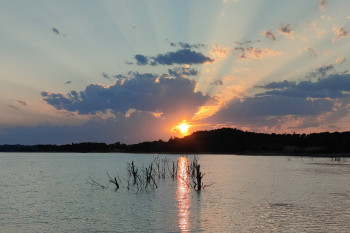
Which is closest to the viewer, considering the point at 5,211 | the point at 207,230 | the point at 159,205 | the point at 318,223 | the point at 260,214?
the point at 207,230

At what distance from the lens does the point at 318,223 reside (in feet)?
87.7

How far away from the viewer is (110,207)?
116ft

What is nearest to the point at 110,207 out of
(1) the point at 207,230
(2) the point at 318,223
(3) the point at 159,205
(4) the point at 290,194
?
(3) the point at 159,205

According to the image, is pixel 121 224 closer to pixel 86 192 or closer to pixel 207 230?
pixel 207 230

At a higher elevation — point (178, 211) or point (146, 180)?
point (146, 180)

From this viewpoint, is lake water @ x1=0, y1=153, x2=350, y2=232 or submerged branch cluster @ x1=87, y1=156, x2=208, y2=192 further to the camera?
submerged branch cluster @ x1=87, y1=156, x2=208, y2=192

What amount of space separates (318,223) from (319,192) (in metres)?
20.8

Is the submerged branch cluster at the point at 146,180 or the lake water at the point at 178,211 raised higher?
the submerged branch cluster at the point at 146,180

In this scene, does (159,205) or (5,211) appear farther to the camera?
(159,205)

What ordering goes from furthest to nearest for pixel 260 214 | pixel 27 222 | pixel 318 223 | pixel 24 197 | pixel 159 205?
pixel 24 197 < pixel 159 205 < pixel 260 214 < pixel 27 222 < pixel 318 223

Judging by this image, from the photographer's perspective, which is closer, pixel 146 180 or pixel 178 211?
pixel 178 211

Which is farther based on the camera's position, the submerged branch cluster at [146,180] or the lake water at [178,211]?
the submerged branch cluster at [146,180]

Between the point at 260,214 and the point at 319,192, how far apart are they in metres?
18.8

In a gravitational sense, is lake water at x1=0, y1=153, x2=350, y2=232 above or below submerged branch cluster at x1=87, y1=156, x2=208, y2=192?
below
